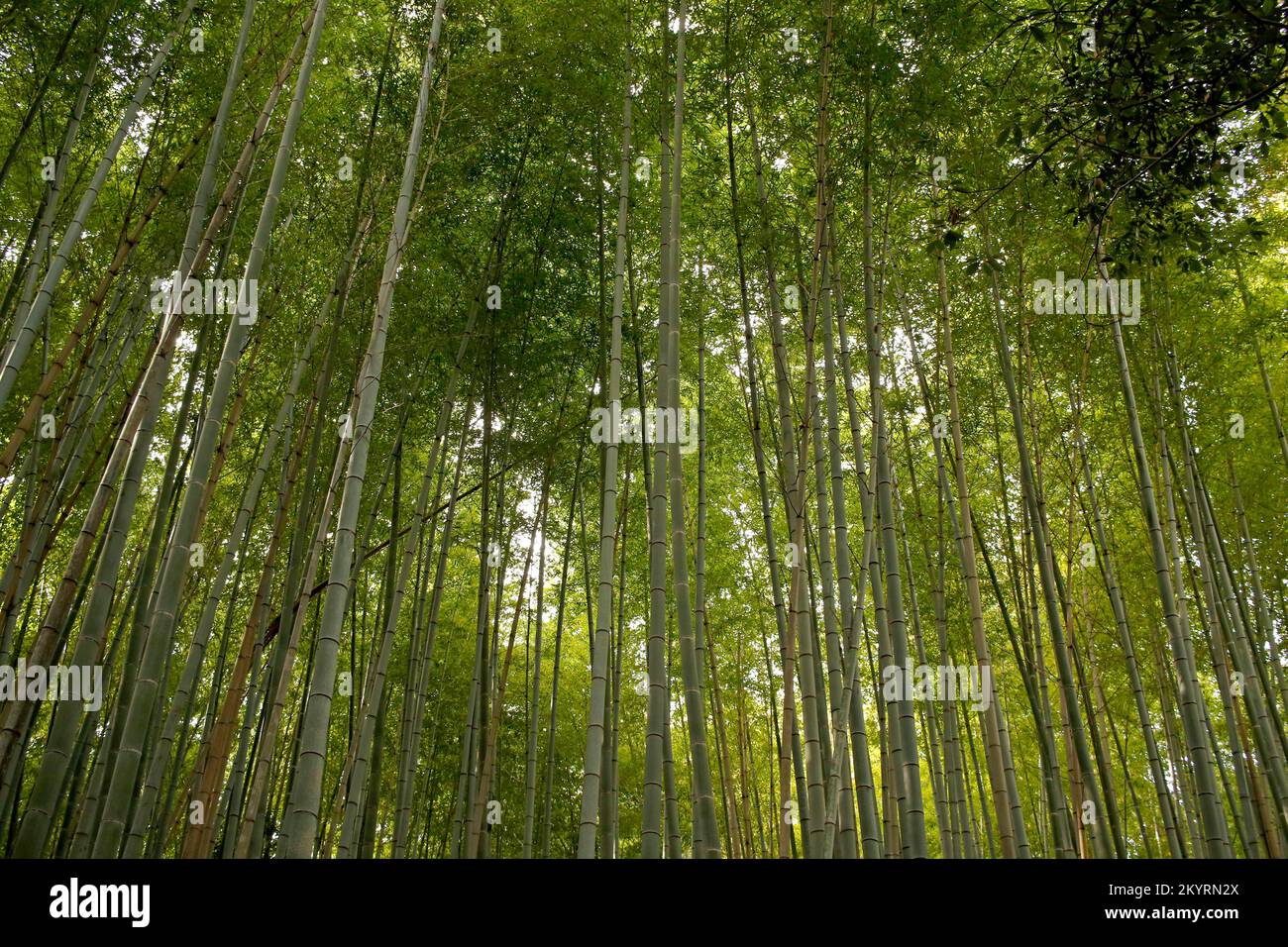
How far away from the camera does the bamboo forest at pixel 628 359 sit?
124 inches

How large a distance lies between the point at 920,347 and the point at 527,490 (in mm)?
3681

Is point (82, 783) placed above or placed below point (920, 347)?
below

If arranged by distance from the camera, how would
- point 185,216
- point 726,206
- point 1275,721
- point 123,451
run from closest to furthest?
1. point 123,451
2. point 185,216
3. point 1275,721
4. point 726,206

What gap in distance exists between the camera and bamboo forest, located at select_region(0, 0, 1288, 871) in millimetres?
3152

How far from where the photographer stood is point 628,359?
21.0 feet

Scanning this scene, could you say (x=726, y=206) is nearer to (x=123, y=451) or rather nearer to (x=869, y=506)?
(x=869, y=506)

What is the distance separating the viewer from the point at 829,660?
3912 millimetres

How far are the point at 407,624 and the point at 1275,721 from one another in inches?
287

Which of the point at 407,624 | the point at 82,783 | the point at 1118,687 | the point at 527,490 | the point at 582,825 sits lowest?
the point at 582,825

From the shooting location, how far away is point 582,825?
352cm

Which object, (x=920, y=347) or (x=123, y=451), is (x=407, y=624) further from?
(x=920, y=347)
